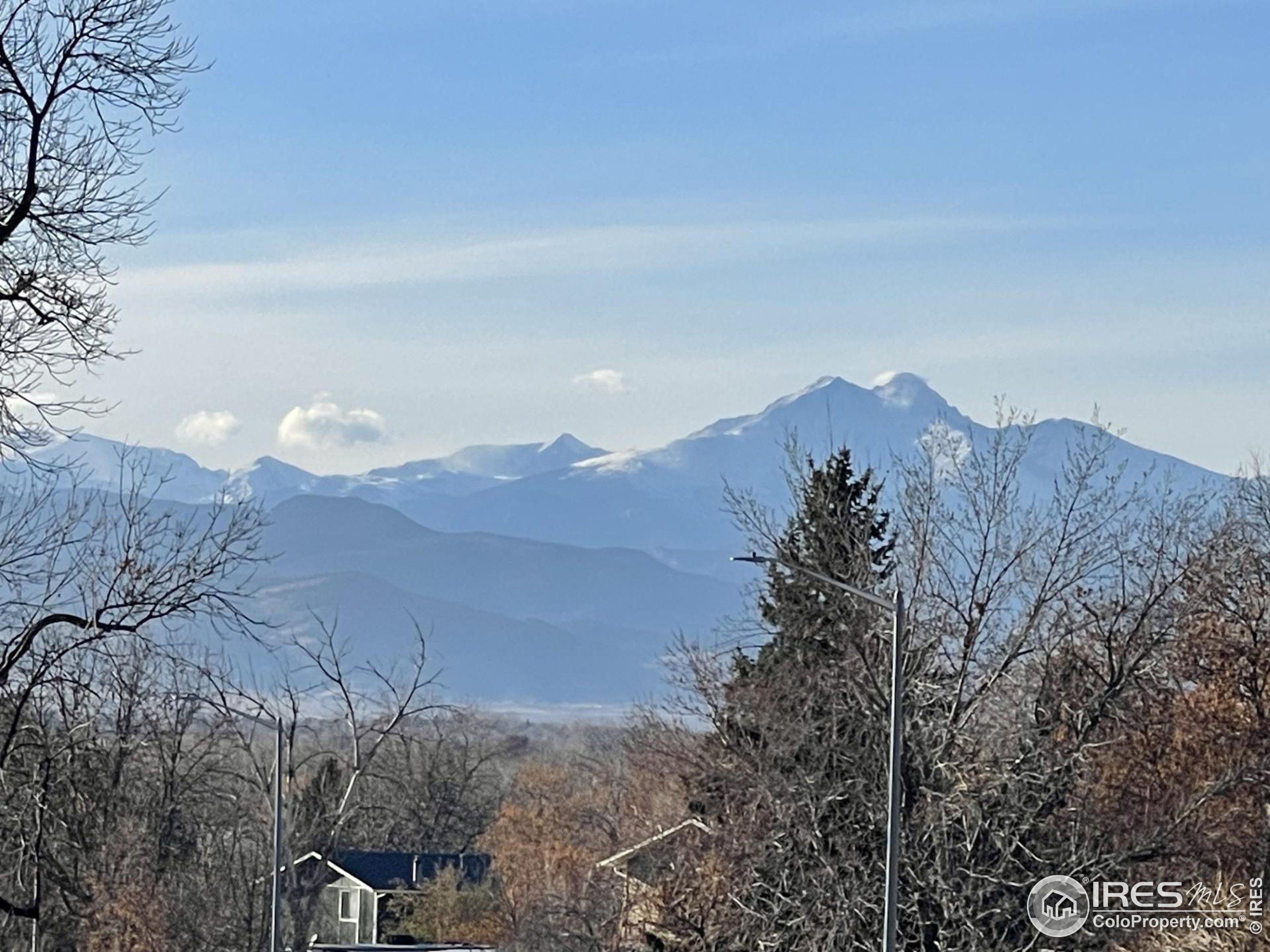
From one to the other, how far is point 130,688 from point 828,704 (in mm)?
22834

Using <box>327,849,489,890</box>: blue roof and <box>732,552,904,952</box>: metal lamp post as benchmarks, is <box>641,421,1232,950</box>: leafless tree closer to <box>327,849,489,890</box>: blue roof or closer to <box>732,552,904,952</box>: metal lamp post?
<box>732,552,904,952</box>: metal lamp post

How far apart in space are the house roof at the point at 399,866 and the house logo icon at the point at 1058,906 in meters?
42.1

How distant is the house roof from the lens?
68500 millimetres

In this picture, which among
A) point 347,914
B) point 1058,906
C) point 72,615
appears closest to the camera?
point 72,615

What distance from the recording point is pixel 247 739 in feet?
98.7

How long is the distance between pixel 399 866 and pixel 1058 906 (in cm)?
4862

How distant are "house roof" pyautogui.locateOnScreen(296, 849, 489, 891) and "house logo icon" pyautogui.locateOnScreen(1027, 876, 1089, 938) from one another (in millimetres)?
42125

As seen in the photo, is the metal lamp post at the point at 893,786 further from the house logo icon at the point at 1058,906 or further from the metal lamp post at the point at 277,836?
the metal lamp post at the point at 277,836

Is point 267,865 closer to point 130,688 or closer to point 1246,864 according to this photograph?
point 1246,864

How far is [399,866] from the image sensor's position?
7212 cm

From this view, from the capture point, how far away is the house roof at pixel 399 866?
225 feet

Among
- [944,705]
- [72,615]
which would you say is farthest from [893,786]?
[72,615]

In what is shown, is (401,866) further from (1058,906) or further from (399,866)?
(1058,906)

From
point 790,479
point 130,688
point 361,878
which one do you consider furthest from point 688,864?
point 361,878
